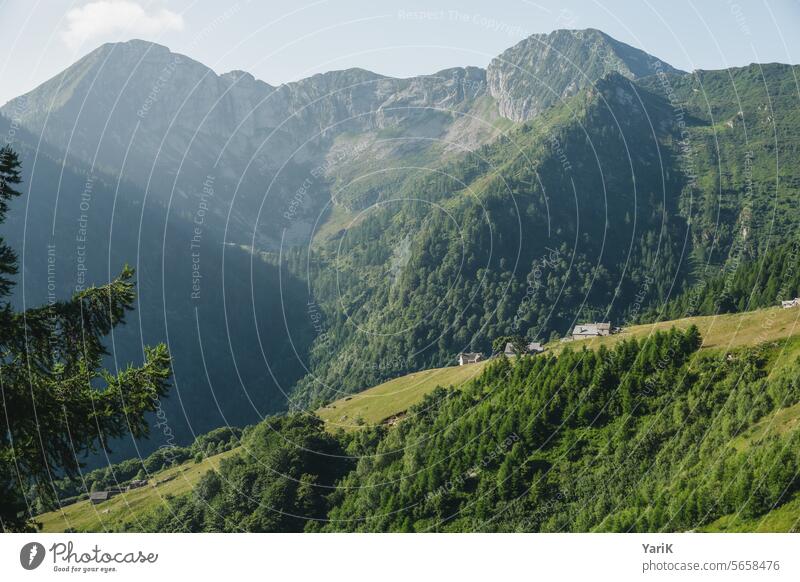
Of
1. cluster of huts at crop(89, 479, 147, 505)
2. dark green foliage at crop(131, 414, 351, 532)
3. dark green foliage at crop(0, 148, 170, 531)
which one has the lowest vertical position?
cluster of huts at crop(89, 479, 147, 505)

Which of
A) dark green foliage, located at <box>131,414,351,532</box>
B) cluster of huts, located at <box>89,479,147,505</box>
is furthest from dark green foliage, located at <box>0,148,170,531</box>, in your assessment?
cluster of huts, located at <box>89,479,147,505</box>

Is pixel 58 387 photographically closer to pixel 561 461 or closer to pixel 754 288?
pixel 561 461

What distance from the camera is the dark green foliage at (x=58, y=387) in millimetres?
17609

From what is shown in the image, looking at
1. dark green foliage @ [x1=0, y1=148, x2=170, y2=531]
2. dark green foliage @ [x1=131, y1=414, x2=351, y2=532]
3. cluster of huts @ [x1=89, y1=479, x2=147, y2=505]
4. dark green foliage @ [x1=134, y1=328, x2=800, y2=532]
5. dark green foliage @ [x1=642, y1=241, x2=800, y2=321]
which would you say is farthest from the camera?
dark green foliage @ [x1=642, y1=241, x2=800, y2=321]

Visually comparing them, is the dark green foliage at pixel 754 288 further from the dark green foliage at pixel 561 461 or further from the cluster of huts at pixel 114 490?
the cluster of huts at pixel 114 490

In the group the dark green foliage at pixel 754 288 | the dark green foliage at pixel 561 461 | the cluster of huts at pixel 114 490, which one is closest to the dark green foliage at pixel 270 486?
the dark green foliage at pixel 561 461

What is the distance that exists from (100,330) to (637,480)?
144 feet

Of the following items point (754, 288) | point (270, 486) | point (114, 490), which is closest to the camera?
point (270, 486)

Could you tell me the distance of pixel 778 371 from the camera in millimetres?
60219

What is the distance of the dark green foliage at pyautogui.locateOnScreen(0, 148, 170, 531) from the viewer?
57.8ft

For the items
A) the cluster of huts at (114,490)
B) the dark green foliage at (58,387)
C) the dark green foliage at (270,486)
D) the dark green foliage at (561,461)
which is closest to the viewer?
the dark green foliage at (58,387)

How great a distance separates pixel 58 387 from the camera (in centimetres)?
1791

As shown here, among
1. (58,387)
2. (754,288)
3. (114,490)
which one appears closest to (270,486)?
(58,387)

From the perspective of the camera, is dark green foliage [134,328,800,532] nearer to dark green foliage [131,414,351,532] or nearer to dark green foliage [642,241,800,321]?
dark green foliage [131,414,351,532]
